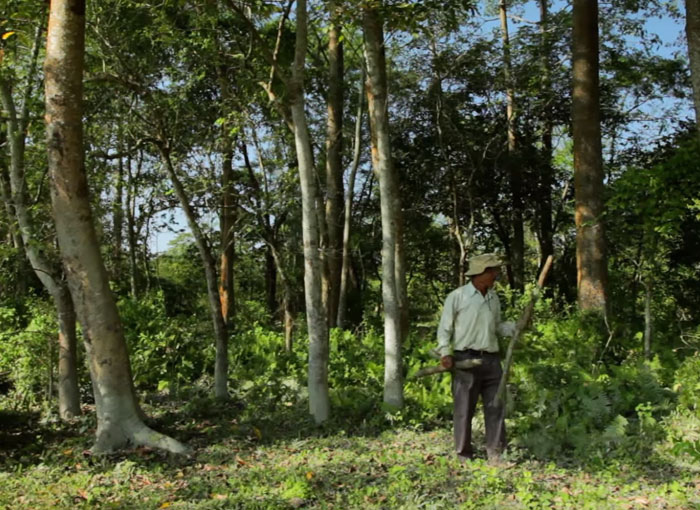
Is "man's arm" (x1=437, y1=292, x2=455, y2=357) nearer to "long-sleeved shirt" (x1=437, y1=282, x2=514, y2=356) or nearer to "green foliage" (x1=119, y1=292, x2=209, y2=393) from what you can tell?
"long-sleeved shirt" (x1=437, y1=282, x2=514, y2=356)

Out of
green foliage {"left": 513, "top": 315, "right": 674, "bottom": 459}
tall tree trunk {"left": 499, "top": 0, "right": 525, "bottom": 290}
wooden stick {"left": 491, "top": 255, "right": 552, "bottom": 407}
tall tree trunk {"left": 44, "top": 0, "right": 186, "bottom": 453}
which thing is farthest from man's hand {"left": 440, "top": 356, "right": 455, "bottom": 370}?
tall tree trunk {"left": 499, "top": 0, "right": 525, "bottom": 290}

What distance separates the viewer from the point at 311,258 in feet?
23.7

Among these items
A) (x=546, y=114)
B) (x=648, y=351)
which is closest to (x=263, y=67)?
(x=648, y=351)

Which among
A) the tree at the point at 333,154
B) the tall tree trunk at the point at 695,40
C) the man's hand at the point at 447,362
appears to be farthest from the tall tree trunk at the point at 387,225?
the tree at the point at 333,154

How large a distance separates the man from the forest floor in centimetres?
27

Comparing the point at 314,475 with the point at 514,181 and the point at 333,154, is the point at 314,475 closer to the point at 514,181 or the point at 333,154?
the point at 333,154

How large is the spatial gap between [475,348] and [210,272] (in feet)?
13.0

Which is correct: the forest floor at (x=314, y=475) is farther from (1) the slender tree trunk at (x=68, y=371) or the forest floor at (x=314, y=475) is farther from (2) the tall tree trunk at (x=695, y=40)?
(2) the tall tree trunk at (x=695, y=40)

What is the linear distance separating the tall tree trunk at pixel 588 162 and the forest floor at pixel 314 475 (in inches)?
186

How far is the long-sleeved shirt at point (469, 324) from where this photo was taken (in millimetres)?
5828

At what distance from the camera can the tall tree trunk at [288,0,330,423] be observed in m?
7.01

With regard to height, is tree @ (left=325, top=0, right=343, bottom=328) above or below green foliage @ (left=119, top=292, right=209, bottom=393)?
above

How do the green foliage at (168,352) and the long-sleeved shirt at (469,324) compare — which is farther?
the green foliage at (168,352)

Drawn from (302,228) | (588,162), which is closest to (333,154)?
(302,228)
